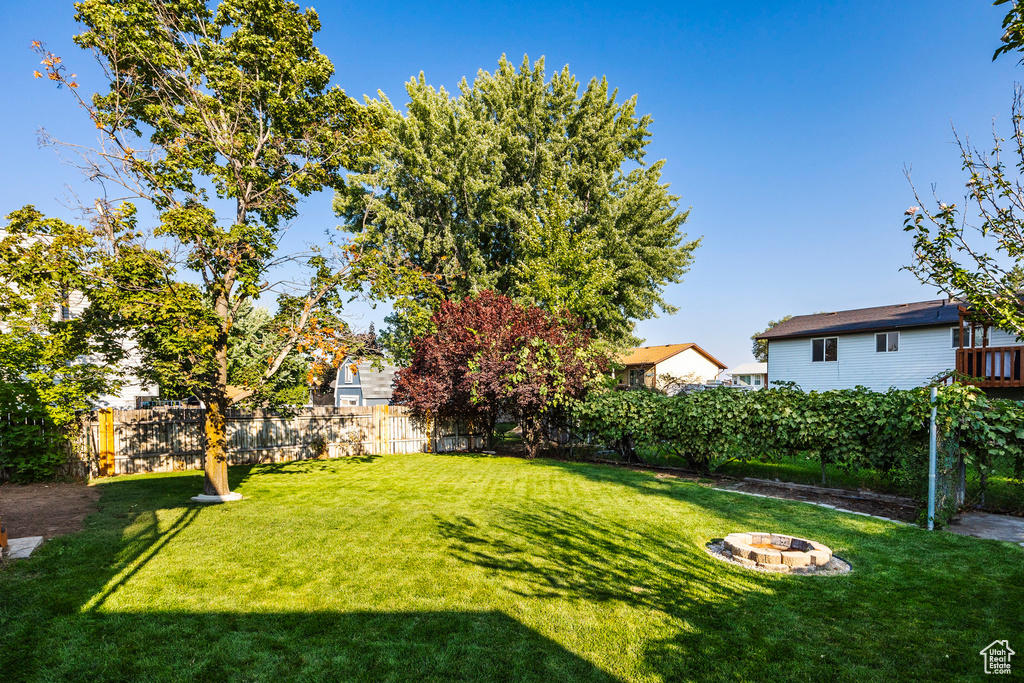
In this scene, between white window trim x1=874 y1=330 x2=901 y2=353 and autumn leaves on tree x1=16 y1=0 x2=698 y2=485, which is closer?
autumn leaves on tree x1=16 y1=0 x2=698 y2=485

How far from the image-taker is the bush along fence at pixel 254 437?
38.9ft

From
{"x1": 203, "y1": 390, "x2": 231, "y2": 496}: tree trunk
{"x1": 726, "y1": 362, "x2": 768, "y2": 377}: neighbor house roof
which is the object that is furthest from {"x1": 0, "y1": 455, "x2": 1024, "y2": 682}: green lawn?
{"x1": 726, "y1": 362, "x2": 768, "y2": 377}: neighbor house roof

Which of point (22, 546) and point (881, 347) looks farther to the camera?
point (881, 347)

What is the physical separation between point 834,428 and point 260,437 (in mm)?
14300

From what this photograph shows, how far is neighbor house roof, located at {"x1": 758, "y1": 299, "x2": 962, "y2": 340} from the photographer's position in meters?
20.1

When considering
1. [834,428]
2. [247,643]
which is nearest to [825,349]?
[834,428]

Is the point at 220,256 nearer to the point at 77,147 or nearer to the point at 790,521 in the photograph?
the point at 77,147

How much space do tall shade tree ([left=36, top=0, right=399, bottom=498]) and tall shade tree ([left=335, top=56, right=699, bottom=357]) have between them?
961cm

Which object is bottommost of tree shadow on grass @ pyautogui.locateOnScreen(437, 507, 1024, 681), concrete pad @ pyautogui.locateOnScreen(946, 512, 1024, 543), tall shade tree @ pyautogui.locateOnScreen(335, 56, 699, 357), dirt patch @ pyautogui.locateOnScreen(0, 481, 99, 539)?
dirt patch @ pyautogui.locateOnScreen(0, 481, 99, 539)

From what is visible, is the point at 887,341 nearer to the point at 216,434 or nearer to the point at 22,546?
the point at 216,434

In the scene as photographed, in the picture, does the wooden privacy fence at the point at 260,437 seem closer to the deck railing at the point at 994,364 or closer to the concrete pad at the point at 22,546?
the concrete pad at the point at 22,546

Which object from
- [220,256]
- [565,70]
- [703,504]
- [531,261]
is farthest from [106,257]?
[565,70]

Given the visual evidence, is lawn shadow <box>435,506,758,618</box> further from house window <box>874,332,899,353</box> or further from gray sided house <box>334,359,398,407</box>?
gray sided house <box>334,359,398,407</box>

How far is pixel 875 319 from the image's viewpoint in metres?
22.1
